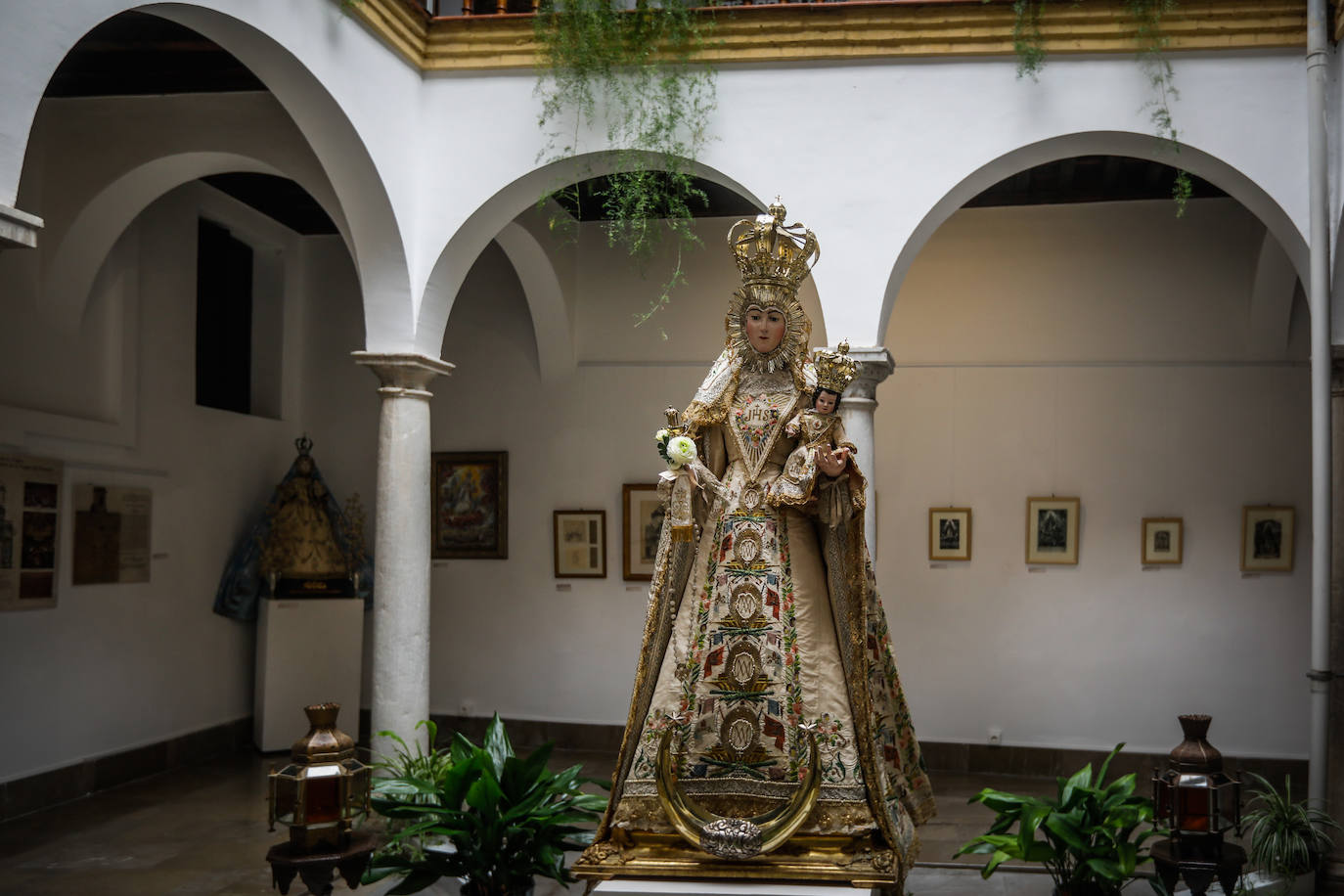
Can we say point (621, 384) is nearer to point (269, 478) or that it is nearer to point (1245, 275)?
point (269, 478)

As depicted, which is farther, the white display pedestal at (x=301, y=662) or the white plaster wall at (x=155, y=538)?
the white display pedestal at (x=301, y=662)

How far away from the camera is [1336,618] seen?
5.93 meters

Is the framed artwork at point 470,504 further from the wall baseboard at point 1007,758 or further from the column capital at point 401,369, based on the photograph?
the column capital at point 401,369

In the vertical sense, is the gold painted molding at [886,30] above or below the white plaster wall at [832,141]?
above

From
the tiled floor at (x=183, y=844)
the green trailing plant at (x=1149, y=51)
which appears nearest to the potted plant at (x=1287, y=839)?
the tiled floor at (x=183, y=844)

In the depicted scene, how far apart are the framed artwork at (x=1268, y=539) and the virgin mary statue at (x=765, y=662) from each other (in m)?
4.63

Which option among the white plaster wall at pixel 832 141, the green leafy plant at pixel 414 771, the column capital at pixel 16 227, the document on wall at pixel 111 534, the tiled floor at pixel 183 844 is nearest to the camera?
the column capital at pixel 16 227

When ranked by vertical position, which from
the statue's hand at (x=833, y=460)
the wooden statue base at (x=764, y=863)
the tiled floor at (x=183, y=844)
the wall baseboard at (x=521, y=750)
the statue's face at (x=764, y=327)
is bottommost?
the tiled floor at (x=183, y=844)

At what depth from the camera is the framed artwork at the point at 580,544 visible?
30.7ft

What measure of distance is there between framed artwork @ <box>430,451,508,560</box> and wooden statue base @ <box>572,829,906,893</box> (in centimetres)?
531

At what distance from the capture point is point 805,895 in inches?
164

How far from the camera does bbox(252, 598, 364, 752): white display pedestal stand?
8.76 meters

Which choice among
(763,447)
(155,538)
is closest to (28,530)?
(155,538)

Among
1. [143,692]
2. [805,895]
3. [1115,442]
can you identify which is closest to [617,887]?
[805,895]
